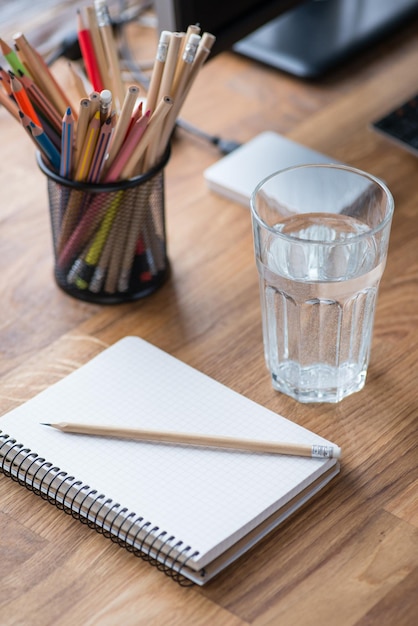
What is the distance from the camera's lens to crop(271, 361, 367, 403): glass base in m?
0.81

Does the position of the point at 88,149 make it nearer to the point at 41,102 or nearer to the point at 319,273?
the point at 41,102

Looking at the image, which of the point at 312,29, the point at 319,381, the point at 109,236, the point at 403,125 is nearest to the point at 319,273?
the point at 319,381

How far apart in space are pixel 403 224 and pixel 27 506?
49 centimetres

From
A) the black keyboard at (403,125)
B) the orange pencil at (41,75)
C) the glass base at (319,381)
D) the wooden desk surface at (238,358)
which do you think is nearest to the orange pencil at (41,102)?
the orange pencil at (41,75)

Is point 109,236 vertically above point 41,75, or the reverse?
point 41,75

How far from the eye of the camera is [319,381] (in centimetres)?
82

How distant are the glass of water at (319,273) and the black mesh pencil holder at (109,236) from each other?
0.43 ft

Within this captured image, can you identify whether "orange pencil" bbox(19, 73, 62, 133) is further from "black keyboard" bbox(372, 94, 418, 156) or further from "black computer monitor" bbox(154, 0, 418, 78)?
"black keyboard" bbox(372, 94, 418, 156)

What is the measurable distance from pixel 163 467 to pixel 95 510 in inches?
2.4

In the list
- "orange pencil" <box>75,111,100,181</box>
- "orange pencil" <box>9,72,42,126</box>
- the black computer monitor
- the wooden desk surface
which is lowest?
the wooden desk surface

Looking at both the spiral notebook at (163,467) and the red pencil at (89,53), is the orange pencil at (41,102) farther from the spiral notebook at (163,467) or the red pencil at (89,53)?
the spiral notebook at (163,467)

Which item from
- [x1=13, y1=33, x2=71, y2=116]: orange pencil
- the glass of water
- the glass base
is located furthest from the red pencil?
the glass base

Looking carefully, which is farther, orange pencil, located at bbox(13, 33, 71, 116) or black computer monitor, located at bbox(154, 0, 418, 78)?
black computer monitor, located at bbox(154, 0, 418, 78)

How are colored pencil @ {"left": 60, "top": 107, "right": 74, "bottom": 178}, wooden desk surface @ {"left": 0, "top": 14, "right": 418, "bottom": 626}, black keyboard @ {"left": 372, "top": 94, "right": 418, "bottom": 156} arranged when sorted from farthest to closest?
black keyboard @ {"left": 372, "top": 94, "right": 418, "bottom": 156}, colored pencil @ {"left": 60, "top": 107, "right": 74, "bottom": 178}, wooden desk surface @ {"left": 0, "top": 14, "right": 418, "bottom": 626}
